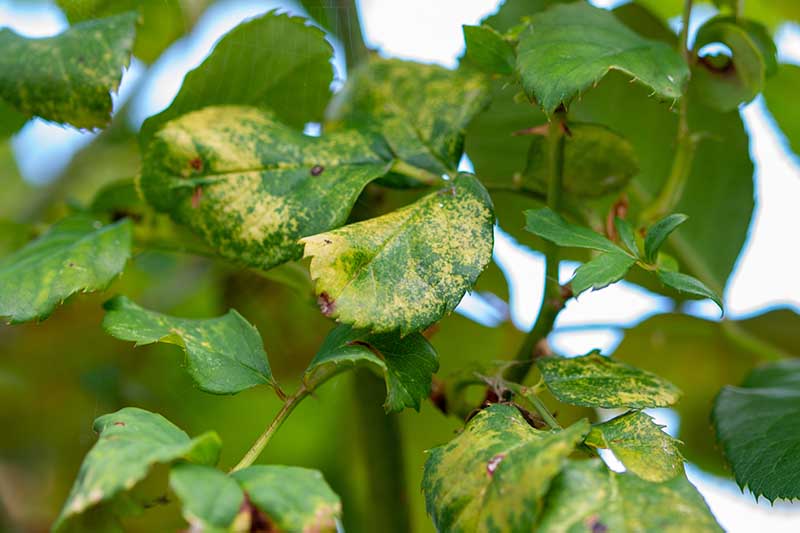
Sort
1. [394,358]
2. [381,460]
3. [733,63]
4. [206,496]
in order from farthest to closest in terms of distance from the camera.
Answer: [381,460] → [733,63] → [394,358] → [206,496]

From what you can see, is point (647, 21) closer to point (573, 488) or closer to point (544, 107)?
point (544, 107)

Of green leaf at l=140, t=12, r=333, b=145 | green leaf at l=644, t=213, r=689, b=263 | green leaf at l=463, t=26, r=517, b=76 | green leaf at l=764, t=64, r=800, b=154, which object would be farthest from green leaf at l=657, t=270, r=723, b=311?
green leaf at l=764, t=64, r=800, b=154

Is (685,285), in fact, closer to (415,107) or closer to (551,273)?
(551,273)

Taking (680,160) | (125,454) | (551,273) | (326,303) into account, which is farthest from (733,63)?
(125,454)

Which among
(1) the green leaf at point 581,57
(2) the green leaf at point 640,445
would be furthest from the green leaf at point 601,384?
(1) the green leaf at point 581,57

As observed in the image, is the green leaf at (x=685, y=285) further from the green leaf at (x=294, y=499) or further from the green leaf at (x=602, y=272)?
the green leaf at (x=294, y=499)
